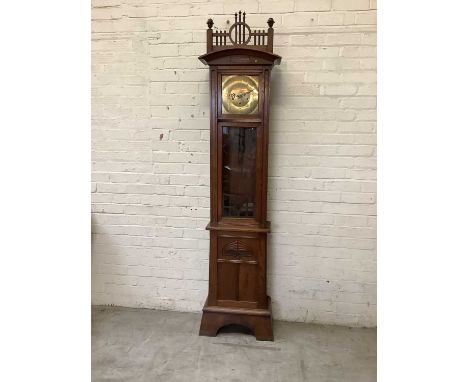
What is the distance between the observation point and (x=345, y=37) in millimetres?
2414

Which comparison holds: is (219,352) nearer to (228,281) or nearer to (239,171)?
(228,281)

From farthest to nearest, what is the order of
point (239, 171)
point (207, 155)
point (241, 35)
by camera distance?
point (207, 155)
point (241, 35)
point (239, 171)

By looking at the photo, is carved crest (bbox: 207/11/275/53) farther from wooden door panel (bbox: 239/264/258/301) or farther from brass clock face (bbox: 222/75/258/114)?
wooden door panel (bbox: 239/264/258/301)

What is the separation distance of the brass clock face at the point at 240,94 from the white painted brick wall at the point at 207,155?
0.29 m

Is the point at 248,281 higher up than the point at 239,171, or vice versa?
the point at 239,171

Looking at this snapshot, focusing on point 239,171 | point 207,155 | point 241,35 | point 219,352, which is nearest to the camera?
point 219,352

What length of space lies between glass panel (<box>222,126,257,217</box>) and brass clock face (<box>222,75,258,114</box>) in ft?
0.38

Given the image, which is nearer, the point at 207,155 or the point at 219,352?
the point at 219,352

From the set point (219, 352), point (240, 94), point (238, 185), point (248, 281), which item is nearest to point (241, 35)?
point (240, 94)

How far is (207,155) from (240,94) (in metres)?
0.52

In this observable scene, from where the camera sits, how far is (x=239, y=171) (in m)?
2.34

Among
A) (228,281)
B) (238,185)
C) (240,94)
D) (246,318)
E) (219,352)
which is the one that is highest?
(240,94)

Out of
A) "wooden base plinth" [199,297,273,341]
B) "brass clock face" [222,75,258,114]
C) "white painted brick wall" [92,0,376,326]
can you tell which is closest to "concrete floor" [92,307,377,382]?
"wooden base plinth" [199,297,273,341]
